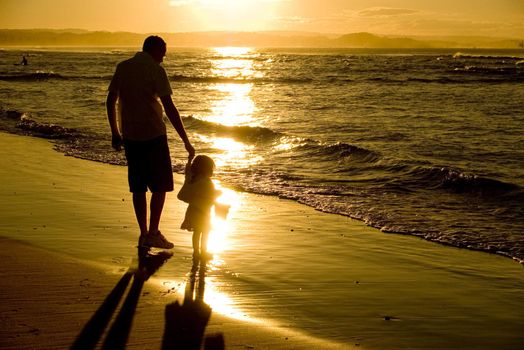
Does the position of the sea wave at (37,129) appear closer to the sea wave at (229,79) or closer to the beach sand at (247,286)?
the beach sand at (247,286)

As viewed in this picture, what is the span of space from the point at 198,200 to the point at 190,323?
5.39 ft

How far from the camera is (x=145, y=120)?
566 centimetres

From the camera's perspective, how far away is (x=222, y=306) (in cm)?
456

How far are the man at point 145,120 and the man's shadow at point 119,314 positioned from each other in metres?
0.52

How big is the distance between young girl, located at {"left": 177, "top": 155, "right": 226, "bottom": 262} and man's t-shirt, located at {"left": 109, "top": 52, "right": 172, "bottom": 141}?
501 millimetres

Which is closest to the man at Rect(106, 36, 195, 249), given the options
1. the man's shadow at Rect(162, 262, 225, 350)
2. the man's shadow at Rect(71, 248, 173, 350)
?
the man's shadow at Rect(71, 248, 173, 350)

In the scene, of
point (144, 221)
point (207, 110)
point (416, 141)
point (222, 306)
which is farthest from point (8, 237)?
point (207, 110)

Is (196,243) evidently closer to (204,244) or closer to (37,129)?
(204,244)

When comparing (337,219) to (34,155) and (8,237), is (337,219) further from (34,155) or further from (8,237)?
(34,155)

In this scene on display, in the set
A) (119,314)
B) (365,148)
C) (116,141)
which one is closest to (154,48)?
(116,141)

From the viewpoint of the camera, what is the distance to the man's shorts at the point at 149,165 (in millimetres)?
5707

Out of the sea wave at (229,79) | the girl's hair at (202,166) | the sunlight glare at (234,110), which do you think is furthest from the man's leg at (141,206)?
the sea wave at (229,79)

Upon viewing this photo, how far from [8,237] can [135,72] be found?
6.71ft

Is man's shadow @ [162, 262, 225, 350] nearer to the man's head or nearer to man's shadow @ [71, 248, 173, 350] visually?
man's shadow @ [71, 248, 173, 350]
